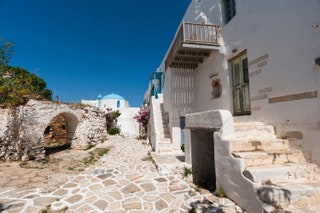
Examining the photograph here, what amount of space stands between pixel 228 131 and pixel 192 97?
5.46 meters

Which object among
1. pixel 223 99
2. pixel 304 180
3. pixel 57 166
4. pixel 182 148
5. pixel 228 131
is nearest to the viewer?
pixel 304 180

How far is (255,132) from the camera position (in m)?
4.45

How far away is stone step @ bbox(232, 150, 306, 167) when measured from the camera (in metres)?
3.36

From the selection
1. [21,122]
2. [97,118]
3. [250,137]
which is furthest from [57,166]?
[250,137]

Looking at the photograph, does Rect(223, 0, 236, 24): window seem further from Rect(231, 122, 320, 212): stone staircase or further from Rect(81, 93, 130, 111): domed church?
Rect(81, 93, 130, 111): domed church

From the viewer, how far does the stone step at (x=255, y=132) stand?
415cm

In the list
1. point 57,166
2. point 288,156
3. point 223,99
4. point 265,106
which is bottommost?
point 57,166

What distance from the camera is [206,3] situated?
7.86 meters

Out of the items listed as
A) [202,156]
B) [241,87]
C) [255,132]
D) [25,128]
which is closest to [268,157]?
[255,132]

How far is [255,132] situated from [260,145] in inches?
23.5

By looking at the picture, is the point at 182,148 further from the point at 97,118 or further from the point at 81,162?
the point at 97,118

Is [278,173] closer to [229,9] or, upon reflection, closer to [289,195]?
[289,195]

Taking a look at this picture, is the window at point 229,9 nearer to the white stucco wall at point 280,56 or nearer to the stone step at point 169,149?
the white stucco wall at point 280,56

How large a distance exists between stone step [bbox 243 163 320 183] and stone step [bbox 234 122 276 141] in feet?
3.06
